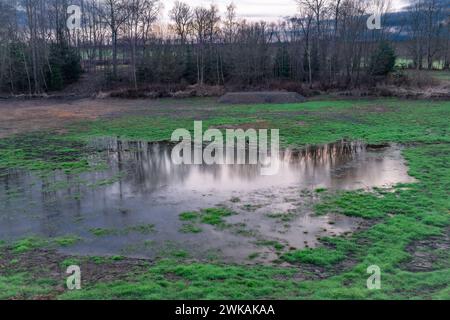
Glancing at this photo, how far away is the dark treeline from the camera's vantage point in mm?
42438

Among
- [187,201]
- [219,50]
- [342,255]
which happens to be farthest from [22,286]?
[219,50]

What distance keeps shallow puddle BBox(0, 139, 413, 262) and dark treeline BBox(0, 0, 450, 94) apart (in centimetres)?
2653

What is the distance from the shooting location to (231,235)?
946 centimetres

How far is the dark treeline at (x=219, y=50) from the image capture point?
42438 mm

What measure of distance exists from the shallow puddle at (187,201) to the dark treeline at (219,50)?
26534mm

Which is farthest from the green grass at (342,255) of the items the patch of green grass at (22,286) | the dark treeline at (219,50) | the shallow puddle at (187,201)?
the dark treeline at (219,50)

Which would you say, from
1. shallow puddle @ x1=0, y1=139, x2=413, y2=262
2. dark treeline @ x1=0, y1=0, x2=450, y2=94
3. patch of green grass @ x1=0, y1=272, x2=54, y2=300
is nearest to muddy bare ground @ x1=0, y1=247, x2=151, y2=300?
patch of green grass @ x1=0, y1=272, x2=54, y2=300

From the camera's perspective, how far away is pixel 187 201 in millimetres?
11883

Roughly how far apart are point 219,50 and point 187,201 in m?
38.0

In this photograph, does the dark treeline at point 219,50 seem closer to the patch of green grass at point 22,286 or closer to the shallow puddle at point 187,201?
the shallow puddle at point 187,201

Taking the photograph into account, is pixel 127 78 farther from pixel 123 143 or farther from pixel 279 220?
pixel 279 220

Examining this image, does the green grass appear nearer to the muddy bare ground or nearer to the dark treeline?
the muddy bare ground

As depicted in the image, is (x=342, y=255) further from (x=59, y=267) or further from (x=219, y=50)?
(x=219, y=50)
